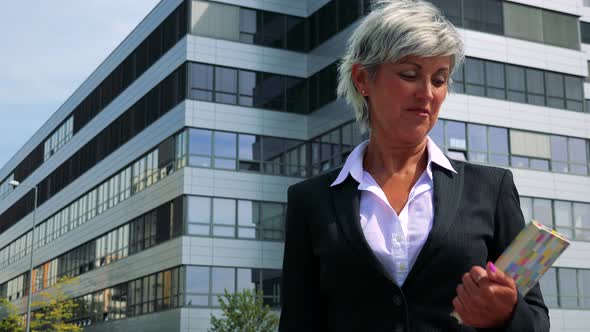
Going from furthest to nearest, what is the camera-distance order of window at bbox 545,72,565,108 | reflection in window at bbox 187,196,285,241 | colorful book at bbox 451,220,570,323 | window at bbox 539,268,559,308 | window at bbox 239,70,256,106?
window at bbox 239,70,256,106
reflection in window at bbox 187,196,285,241
window at bbox 545,72,565,108
window at bbox 539,268,559,308
colorful book at bbox 451,220,570,323

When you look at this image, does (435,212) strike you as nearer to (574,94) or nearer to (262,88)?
(574,94)

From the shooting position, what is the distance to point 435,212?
9.04 ft

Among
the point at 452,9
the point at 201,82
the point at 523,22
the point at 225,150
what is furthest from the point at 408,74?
the point at 201,82

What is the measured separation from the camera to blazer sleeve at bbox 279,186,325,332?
9.84 feet

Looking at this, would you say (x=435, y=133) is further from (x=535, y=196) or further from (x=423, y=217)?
(x=423, y=217)

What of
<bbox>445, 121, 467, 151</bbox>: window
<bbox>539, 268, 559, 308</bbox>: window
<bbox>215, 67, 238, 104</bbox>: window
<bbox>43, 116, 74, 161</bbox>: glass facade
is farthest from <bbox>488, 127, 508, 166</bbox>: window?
<bbox>43, 116, 74, 161</bbox>: glass facade

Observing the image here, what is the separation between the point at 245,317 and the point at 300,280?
112 ft

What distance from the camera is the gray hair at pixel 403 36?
2.71 m

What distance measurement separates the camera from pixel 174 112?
4359cm

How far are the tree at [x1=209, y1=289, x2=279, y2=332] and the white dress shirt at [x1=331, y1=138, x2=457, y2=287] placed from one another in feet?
111

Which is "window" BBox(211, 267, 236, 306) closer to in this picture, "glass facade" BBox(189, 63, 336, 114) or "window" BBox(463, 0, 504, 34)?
"glass facade" BBox(189, 63, 336, 114)

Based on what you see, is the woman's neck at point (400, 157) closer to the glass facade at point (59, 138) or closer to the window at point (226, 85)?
the window at point (226, 85)

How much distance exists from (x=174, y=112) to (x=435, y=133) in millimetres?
13009

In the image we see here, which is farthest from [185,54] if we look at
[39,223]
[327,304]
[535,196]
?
[327,304]
